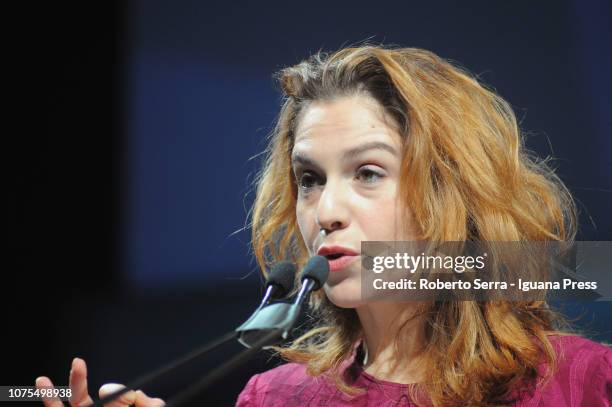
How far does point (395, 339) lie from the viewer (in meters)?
1.49

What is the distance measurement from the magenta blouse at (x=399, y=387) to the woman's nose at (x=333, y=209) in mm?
316

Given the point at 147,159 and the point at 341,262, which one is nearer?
the point at 341,262

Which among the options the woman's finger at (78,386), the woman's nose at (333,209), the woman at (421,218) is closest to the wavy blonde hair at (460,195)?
the woman at (421,218)

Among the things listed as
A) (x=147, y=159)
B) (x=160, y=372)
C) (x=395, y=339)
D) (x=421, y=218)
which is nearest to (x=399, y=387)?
(x=395, y=339)

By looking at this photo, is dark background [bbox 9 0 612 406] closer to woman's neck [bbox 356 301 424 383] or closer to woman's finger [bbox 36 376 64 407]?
woman's neck [bbox 356 301 424 383]

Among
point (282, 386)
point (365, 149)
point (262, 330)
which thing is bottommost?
point (282, 386)

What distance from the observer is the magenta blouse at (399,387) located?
131cm

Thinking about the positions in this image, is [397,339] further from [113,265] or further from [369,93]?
[113,265]

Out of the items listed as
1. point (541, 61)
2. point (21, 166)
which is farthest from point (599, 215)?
point (21, 166)

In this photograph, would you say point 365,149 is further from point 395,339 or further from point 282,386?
point 282,386

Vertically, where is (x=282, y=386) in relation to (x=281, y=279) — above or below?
below

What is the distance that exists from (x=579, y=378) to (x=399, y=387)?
0.31m

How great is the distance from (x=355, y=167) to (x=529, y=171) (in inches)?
15.5

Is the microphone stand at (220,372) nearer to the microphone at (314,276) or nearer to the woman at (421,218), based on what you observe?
the microphone at (314,276)
